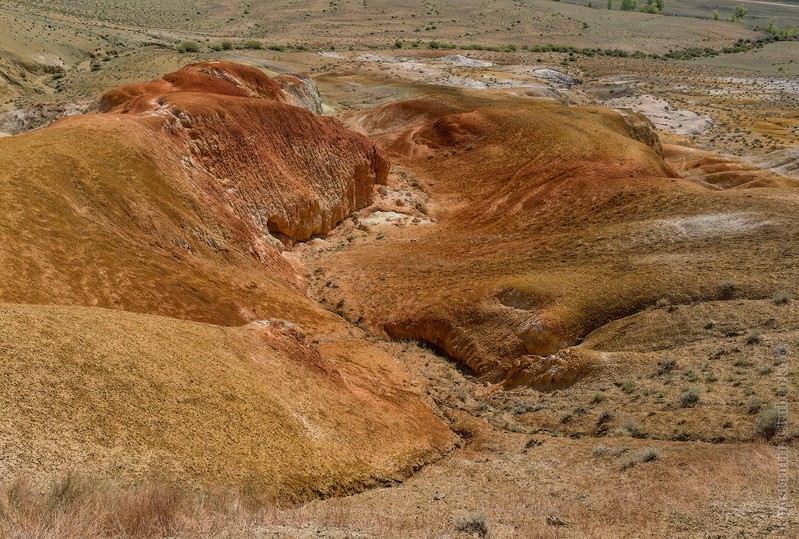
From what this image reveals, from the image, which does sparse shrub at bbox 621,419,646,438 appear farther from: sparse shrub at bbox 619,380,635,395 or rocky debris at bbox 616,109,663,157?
rocky debris at bbox 616,109,663,157

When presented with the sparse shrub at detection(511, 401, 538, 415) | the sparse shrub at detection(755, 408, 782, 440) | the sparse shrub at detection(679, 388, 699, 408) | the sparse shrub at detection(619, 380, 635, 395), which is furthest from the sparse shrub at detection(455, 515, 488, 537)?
the sparse shrub at detection(511, 401, 538, 415)

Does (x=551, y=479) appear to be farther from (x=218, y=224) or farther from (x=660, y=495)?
(x=218, y=224)

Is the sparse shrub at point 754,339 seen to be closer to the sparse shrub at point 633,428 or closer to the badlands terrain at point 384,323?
the badlands terrain at point 384,323

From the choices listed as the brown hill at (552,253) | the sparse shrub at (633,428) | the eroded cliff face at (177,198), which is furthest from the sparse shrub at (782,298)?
the eroded cliff face at (177,198)

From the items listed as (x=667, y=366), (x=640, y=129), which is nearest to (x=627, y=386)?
(x=667, y=366)

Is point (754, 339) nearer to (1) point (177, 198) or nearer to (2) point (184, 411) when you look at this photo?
(2) point (184, 411)

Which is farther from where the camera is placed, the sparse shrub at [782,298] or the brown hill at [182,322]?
the sparse shrub at [782,298]
